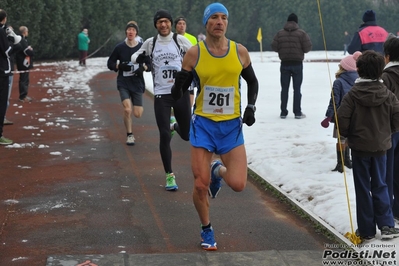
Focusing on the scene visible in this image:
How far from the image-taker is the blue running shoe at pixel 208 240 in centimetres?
633

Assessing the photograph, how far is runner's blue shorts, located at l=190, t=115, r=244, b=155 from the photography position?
6.33 meters

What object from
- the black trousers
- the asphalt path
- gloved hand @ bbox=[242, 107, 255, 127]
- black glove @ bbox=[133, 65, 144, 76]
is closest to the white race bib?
gloved hand @ bbox=[242, 107, 255, 127]

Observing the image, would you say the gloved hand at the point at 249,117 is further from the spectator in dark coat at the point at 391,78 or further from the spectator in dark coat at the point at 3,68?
the spectator in dark coat at the point at 3,68

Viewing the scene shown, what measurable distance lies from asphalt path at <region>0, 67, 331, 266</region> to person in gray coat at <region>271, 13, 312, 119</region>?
125 inches

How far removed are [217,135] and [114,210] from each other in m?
1.95

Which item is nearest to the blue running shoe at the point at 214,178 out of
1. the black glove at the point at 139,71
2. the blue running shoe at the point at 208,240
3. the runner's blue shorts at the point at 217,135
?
the runner's blue shorts at the point at 217,135

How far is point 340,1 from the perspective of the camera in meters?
53.4

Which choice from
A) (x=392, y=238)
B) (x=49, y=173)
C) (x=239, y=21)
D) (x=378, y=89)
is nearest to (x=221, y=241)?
(x=392, y=238)

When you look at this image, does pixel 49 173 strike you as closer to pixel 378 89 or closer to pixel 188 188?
pixel 188 188

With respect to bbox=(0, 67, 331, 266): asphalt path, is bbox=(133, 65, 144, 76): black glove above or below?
above

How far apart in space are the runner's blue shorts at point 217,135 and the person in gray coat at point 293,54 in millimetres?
8482

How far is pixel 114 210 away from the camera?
7.75 meters

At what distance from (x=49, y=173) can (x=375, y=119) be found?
5.07 metres

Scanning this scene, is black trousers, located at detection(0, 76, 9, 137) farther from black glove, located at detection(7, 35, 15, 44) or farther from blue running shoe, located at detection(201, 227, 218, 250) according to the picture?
blue running shoe, located at detection(201, 227, 218, 250)
